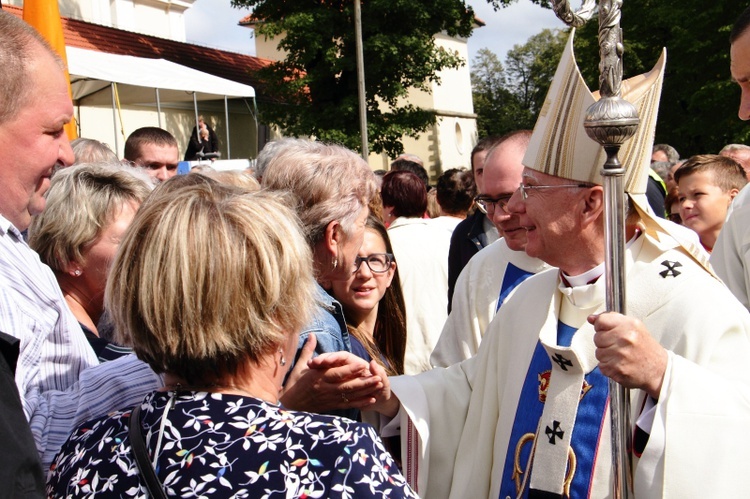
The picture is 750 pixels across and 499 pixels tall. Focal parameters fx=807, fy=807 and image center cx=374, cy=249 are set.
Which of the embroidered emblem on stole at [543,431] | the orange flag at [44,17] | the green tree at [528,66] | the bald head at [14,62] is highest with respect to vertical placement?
the green tree at [528,66]

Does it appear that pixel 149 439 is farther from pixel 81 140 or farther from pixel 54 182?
pixel 81 140

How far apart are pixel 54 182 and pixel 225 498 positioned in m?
1.88

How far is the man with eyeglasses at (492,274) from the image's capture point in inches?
147

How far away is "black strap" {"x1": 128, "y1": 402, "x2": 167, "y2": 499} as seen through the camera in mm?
1469

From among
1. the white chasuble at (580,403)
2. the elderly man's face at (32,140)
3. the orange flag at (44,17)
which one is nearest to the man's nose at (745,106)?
the white chasuble at (580,403)

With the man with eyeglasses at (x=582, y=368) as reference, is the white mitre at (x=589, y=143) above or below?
above

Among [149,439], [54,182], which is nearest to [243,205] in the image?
[149,439]

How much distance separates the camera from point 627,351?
2.06 metres

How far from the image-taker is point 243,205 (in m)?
1.69

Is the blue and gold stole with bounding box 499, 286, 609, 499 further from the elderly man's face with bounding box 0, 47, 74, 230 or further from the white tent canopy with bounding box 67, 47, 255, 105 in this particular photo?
the white tent canopy with bounding box 67, 47, 255, 105

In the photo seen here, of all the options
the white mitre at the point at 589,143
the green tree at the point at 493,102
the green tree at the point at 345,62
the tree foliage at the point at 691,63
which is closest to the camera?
the white mitre at the point at 589,143

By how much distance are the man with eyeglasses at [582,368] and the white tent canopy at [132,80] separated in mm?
11975

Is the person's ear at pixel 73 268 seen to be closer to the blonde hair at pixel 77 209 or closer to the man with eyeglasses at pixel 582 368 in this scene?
the blonde hair at pixel 77 209

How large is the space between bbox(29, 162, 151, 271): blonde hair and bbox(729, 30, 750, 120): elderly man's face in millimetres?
2494
